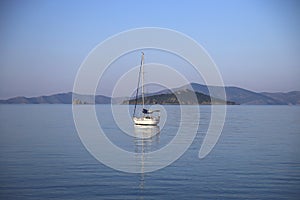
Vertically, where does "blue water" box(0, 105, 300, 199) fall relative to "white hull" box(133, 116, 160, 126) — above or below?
below

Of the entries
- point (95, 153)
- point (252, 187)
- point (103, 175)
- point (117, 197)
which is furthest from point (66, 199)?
point (95, 153)

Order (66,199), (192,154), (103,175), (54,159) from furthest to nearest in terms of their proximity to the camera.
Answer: (192,154)
(54,159)
(103,175)
(66,199)

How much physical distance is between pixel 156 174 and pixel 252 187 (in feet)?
19.0

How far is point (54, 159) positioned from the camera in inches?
1085

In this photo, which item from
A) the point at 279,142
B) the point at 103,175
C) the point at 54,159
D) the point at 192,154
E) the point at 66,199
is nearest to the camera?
the point at 66,199

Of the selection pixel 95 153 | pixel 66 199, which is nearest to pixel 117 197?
pixel 66 199

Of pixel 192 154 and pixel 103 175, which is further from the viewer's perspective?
pixel 192 154

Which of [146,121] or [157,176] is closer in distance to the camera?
[157,176]

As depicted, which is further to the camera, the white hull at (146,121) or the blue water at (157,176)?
the white hull at (146,121)

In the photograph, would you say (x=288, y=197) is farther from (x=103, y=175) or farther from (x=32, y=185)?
(x=32, y=185)

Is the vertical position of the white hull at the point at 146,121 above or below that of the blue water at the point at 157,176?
above

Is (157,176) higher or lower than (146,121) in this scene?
lower

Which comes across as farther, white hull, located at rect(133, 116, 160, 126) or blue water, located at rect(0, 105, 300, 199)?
white hull, located at rect(133, 116, 160, 126)

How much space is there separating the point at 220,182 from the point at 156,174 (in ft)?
13.4
